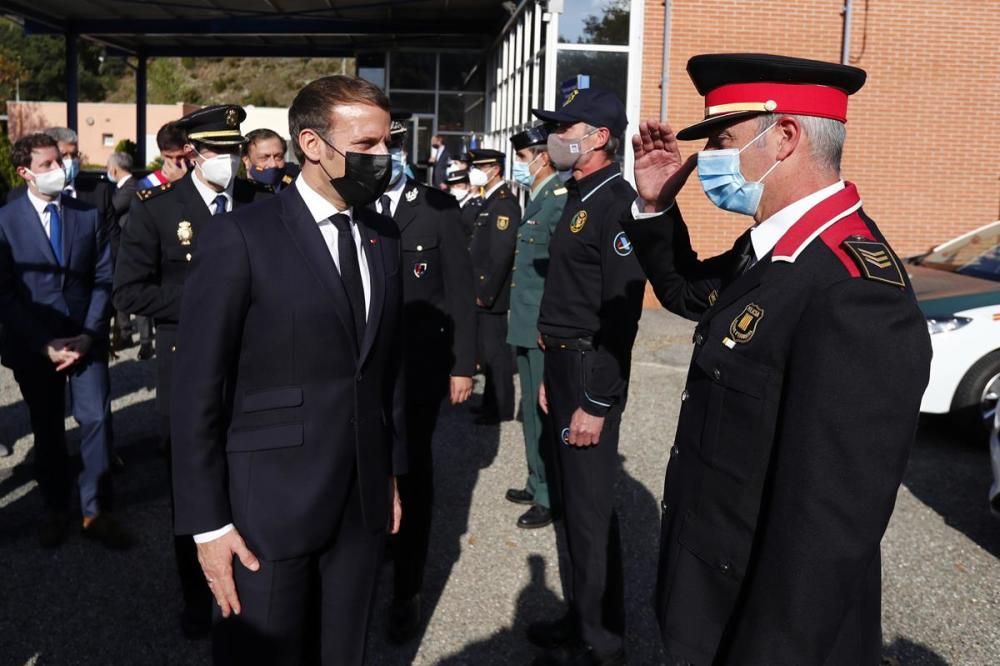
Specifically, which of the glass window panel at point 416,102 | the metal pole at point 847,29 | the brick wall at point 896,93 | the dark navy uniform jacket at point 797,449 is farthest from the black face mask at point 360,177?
the glass window panel at point 416,102

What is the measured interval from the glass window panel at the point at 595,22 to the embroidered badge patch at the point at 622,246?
10.6 metres

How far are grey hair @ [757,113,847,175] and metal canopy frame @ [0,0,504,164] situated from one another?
15787 millimetres

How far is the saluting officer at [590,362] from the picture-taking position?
3.63 m

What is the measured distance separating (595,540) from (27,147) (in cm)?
373

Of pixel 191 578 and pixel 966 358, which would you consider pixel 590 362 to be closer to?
pixel 191 578

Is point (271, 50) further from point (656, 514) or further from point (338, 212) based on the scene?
point (338, 212)

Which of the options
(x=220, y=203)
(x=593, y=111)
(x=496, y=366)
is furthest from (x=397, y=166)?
(x=496, y=366)

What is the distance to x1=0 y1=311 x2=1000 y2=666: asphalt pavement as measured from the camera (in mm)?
4062

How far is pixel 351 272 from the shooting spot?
2.65m

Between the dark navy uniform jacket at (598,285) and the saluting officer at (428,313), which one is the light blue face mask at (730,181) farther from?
the saluting officer at (428,313)

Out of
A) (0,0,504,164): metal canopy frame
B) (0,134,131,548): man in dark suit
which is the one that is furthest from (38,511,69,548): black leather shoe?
(0,0,504,164): metal canopy frame

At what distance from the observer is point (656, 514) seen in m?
Result: 5.57

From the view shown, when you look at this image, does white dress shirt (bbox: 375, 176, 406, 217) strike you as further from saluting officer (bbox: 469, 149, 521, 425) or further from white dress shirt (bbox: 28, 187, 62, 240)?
saluting officer (bbox: 469, 149, 521, 425)

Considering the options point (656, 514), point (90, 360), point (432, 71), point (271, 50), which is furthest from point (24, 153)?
point (271, 50)
